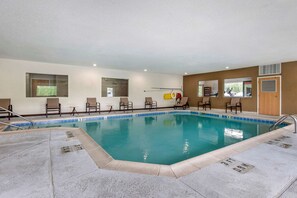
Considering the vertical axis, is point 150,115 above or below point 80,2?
below

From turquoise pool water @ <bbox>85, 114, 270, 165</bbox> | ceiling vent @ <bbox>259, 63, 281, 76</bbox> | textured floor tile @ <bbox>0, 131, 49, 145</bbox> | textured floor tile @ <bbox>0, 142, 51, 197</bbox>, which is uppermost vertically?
ceiling vent @ <bbox>259, 63, 281, 76</bbox>

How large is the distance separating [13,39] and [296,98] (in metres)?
9.98

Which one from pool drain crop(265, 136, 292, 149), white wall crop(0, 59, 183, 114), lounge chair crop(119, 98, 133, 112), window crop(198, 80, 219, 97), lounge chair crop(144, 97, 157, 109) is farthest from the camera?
lounge chair crop(144, 97, 157, 109)

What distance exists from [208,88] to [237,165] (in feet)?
27.1

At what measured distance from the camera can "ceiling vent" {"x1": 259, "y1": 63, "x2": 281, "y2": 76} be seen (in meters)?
6.87

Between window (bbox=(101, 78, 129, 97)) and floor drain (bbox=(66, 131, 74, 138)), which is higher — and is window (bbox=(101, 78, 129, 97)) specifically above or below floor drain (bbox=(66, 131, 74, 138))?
above

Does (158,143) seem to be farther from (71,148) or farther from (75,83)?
(75,83)

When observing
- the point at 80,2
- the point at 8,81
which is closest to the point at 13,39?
the point at 80,2

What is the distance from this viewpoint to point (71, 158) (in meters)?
2.32

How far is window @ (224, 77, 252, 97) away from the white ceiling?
3097mm

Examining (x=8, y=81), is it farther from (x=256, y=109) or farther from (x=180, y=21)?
(x=256, y=109)

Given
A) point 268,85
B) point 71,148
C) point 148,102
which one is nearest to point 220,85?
point 268,85

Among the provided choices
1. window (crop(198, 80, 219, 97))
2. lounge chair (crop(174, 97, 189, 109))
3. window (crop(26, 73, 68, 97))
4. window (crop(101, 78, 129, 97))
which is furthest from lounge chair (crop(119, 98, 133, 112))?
window (crop(198, 80, 219, 97))

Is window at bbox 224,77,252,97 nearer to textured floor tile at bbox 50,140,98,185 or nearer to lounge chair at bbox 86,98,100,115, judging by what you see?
lounge chair at bbox 86,98,100,115
